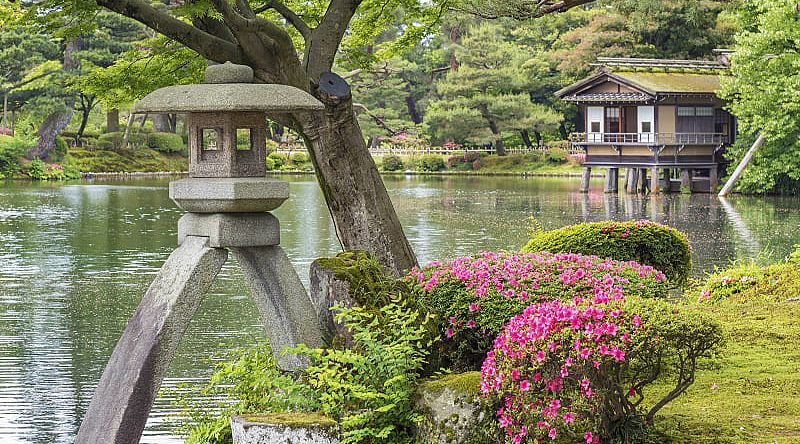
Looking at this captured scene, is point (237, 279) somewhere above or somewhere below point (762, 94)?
below

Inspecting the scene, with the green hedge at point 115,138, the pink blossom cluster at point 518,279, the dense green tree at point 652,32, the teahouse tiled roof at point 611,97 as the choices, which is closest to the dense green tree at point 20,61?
the green hedge at point 115,138

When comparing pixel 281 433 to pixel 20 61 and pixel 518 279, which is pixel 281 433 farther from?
pixel 20 61

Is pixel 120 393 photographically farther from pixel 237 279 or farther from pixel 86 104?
pixel 86 104

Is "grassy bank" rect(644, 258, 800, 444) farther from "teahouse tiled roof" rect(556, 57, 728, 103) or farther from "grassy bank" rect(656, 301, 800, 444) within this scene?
"teahouse tiled roof" rect(556, 57, 728, 103)

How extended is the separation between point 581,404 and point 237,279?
12.6 metres

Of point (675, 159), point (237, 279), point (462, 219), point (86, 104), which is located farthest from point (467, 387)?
point (86, 104)

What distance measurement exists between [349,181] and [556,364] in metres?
5.75

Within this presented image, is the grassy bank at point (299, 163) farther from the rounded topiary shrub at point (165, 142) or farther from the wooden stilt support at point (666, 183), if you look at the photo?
the wooden stilt support at point (666, 183)

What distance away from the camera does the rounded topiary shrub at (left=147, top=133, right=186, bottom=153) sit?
192 ft

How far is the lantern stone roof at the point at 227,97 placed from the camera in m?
6.82

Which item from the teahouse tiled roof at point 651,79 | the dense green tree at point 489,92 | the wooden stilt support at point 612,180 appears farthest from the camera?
the dense green tree at point 489,92

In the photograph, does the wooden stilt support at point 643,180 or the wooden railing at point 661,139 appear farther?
the wooden stilt support at point 643,180

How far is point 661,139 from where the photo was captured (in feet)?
132

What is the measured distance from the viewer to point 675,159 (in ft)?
133
